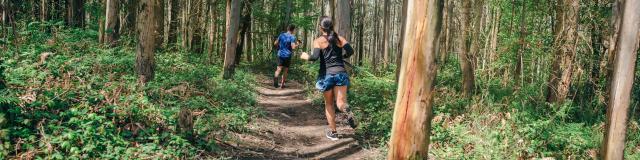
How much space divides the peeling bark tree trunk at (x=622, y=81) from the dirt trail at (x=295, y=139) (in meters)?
3.09

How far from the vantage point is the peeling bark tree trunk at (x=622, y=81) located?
19.8 feet

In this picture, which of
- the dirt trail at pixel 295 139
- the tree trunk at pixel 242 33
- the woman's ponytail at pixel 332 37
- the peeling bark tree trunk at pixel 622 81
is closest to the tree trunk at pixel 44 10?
the tree trunk at pixel 242 33

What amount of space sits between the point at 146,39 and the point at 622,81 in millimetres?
7176

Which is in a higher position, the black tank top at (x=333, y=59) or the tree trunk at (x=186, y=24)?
the tree trunk at (x=186, y=24)

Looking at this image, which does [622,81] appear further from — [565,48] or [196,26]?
[196,26]

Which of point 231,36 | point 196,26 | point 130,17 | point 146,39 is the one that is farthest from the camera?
point 196,26

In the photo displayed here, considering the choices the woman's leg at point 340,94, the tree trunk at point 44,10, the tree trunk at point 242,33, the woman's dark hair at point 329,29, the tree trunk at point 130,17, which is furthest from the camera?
the tree trunk at point 242,33

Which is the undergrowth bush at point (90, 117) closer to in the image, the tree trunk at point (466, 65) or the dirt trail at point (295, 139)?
the dirt trail at point (295, 139)

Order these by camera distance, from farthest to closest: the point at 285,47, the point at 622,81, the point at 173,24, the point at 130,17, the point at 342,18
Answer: the point at 173,24, the point at 130,17, the point at 285,47, the point at 342,18, the point at 622,81

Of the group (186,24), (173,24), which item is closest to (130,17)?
(173,24)

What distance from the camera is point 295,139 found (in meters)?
7.42

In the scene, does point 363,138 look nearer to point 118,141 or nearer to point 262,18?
point 118,141

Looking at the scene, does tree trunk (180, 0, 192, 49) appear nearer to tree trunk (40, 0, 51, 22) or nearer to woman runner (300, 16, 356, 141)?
tree trunk (40, 0, 51, 22)

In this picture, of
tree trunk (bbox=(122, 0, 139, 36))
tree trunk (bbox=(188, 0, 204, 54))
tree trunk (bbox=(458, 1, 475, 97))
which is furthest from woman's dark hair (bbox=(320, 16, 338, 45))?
tree trunk (bbox=(188, 0, 204, 54))
